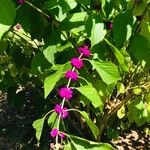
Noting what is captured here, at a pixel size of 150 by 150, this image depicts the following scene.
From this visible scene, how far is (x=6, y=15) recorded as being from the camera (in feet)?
3.49

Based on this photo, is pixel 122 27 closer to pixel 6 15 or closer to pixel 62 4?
pixel 62 4

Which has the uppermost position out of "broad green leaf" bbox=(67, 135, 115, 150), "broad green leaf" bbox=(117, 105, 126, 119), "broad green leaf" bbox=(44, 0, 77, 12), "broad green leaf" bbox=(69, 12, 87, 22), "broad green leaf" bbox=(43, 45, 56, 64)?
"broad green leaf" bbox=(44, 0, 77, 12)

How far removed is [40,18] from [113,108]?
0.90 metres

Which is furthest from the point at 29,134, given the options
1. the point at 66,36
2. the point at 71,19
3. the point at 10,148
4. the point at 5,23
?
the point at 5,23

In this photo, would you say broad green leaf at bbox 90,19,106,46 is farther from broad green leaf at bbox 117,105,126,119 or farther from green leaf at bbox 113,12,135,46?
broad green leaf at bbox 117,105,126,119

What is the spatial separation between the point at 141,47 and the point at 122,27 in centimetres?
12

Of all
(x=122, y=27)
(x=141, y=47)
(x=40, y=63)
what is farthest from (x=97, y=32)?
(x=40, y=63)

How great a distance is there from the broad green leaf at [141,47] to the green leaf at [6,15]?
0.56m

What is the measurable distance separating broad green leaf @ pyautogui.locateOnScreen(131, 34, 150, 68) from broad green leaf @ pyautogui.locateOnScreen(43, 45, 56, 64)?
0.28 metres

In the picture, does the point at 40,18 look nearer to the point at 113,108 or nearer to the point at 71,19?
the point at 71,19

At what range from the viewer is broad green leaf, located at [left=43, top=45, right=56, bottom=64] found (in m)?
1.51

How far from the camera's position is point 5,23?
3.45ft

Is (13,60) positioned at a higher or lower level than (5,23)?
lower

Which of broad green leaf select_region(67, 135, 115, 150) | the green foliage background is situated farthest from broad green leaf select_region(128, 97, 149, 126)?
broad green leaf select_region(67, 135, 115, 150)
